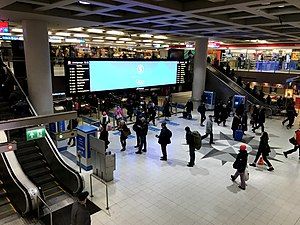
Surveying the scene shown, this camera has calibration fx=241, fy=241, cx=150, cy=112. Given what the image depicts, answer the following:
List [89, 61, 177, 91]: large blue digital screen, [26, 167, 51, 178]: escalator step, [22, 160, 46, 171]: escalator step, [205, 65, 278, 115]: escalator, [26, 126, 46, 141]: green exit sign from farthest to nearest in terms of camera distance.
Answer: [205, 65, 278, 115]: escalator
[89, 61, 177, 91]: large blue digital screen
[22, 160, 46, 171]: escalator step
[26, 167, 51, 178]: escalator step
[26, 126, 46, 141]: green exit sign

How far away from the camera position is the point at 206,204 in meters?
6.77

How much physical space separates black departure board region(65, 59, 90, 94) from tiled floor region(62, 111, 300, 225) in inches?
125

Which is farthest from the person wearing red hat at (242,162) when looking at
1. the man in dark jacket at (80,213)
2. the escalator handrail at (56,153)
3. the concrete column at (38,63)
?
the concrete column at (38,63)

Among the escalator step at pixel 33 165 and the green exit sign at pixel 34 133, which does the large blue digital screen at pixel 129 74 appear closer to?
the escalator step at pixel 33 165

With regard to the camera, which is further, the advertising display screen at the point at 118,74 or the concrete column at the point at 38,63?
the advertising display screen at the point at 118,74

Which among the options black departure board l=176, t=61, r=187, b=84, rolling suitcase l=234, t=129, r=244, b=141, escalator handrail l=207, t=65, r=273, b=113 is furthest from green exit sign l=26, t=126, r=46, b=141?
escalator handrail l=207, t=65, r=273, b=113

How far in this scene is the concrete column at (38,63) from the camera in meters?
9.31

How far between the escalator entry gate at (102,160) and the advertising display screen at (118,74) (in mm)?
3400

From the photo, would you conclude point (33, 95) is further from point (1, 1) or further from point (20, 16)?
point (1, 1)

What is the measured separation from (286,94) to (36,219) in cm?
2271

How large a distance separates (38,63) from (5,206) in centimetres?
543

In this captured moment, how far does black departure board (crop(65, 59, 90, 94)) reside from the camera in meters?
10.0

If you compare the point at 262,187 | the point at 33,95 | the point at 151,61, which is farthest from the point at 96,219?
the point at 151,61

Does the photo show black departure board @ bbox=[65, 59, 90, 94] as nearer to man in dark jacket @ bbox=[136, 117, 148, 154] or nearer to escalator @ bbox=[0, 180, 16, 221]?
man in dark jacket @ bbox=[136, 117, 148, 154]
